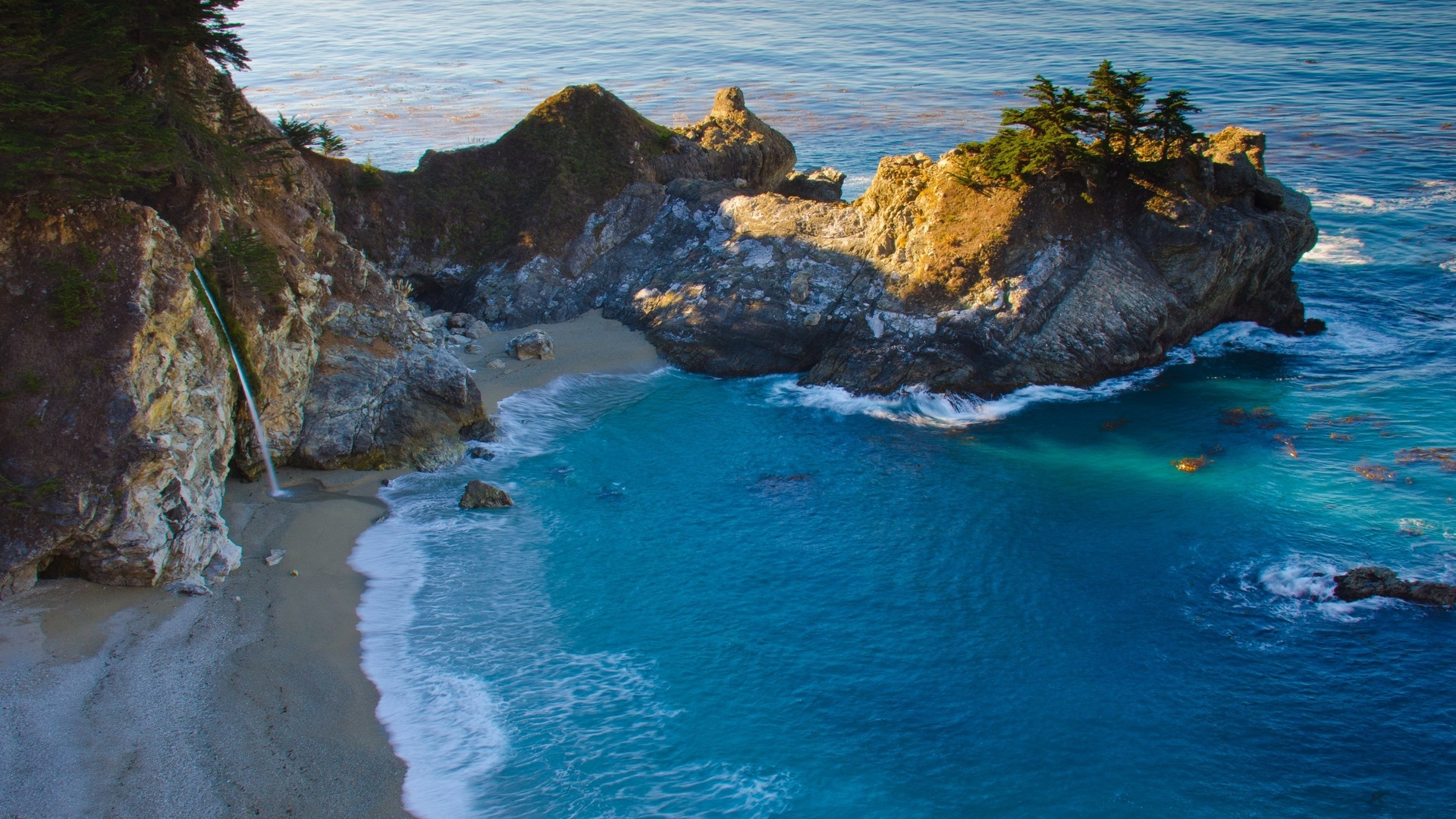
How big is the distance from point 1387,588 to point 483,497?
53.2 feet

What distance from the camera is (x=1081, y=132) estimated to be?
23422 millimetres

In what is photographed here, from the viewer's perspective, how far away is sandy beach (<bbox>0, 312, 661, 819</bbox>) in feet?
38.3

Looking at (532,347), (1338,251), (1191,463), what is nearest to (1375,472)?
(1191,463)

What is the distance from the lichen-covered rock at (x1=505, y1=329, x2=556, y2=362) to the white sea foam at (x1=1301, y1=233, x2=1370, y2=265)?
79.7 ft

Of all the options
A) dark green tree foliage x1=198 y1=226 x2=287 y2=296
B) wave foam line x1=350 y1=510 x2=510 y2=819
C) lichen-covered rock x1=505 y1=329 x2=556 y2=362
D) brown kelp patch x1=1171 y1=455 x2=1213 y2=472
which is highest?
dark green tree foliage x1=198 y1=226 x2=287 y2=296

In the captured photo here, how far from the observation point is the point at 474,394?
2203cm

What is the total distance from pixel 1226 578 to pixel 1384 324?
1510 cm

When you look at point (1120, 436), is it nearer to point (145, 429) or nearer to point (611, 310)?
point (611, 310)

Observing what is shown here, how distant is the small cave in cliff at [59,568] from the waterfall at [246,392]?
13.3 ft

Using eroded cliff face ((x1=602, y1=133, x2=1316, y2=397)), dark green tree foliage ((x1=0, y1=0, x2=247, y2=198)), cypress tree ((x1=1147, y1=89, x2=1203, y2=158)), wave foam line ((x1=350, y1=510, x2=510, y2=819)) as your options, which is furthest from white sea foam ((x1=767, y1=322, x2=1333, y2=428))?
dark green tree foliage ((x1=0, y1=0, x2=247, y2=198))

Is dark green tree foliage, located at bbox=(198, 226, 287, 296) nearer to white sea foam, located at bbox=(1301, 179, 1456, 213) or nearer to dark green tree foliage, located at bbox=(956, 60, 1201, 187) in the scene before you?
dark green tree foliage, located at bbox=(956, 60, 1201, 187)

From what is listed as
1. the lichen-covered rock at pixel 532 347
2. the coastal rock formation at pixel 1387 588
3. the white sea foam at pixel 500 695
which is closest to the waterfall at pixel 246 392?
the white sea foam at pixel 500 695

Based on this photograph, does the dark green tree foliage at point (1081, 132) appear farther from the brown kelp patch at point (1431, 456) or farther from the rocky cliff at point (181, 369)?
the rocky cliff at point (181, 369)

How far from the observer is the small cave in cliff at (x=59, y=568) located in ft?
48.2
